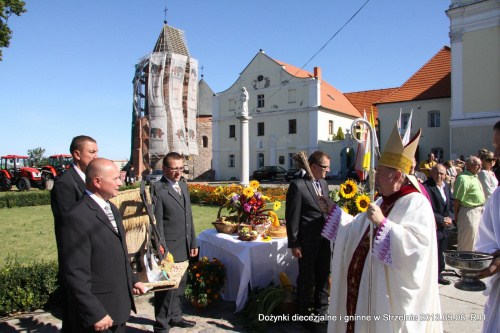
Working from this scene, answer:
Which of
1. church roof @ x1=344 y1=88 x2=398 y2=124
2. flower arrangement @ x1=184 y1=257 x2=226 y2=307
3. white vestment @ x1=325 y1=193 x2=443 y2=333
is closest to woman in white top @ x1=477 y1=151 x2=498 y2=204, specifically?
white vestment @ x1=325 y1=193 x2=443 y2=333

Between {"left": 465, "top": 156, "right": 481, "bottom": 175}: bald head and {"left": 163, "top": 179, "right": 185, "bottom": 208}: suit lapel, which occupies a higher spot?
{"left": 465, "top": 156, "right": 481, "bottom": 175}: bald head

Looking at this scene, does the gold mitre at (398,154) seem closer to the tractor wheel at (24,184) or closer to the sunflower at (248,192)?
the sunflower at (248,192)

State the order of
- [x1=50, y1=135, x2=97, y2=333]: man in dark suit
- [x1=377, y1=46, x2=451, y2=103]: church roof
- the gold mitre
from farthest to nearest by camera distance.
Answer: [x1=377, y1=46, x2=451, y2=103]: church roof < [x1=50, y1=135, x2=97, y2=333]: man in dark suit < the gold mitre

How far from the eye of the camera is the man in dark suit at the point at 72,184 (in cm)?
289

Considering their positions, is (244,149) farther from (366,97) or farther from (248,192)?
(366,97)

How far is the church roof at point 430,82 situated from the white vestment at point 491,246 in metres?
26.3

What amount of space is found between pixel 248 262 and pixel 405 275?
2180 millimetres

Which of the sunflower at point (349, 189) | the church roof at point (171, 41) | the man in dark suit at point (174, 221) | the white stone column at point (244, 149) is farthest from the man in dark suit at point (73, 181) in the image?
the church roof at point (171, 41)

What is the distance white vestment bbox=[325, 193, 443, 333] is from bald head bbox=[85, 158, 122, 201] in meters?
1.94

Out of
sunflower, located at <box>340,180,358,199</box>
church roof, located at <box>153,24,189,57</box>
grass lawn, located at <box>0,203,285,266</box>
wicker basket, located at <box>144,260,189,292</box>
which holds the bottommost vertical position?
grass lawn, located at <box>0,203,285,266</box>

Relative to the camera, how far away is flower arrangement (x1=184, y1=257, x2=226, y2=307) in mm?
4449

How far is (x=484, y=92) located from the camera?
808 inches

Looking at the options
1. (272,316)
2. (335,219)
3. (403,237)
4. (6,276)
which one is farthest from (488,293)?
(6,276)

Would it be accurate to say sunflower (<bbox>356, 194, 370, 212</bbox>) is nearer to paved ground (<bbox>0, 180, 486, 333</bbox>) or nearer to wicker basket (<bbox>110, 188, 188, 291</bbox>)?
paved ground (<bbox>0, 180, 486, 333</bbox>)
